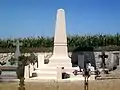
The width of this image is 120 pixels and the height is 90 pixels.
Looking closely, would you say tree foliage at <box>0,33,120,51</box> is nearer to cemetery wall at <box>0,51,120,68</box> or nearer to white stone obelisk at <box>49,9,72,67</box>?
cemetery wall at <box>0,51,120,68</box>

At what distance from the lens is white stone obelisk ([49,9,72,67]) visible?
28.0 m

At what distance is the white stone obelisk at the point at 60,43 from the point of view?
2803 centimetres

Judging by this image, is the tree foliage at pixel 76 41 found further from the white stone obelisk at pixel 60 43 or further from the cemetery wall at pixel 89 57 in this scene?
the white stone obelisk at pixel 60 43

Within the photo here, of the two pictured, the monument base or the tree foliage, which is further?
the tree foliage

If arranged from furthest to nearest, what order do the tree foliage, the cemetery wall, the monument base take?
1. the tree foliage
2. the cemetery wall
3. the monument base

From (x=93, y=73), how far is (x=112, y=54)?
9315 mm

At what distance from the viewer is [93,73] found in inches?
1069

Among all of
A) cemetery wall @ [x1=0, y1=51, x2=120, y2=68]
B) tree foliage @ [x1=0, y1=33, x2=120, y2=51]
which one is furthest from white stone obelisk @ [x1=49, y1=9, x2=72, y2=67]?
tree foliage @ [x1=0, y1=33, x2=120, y2=51]

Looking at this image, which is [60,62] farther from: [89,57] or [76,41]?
[76,41]

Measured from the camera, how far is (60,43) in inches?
1120

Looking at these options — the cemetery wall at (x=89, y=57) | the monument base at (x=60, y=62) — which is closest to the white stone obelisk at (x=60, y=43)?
the monument base at (x=60, y=62)

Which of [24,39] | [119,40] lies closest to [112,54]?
[119,40]

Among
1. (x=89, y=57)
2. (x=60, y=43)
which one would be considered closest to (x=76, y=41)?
(x=89, y=57)

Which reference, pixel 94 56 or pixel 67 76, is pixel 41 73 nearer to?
pixel 67 76
